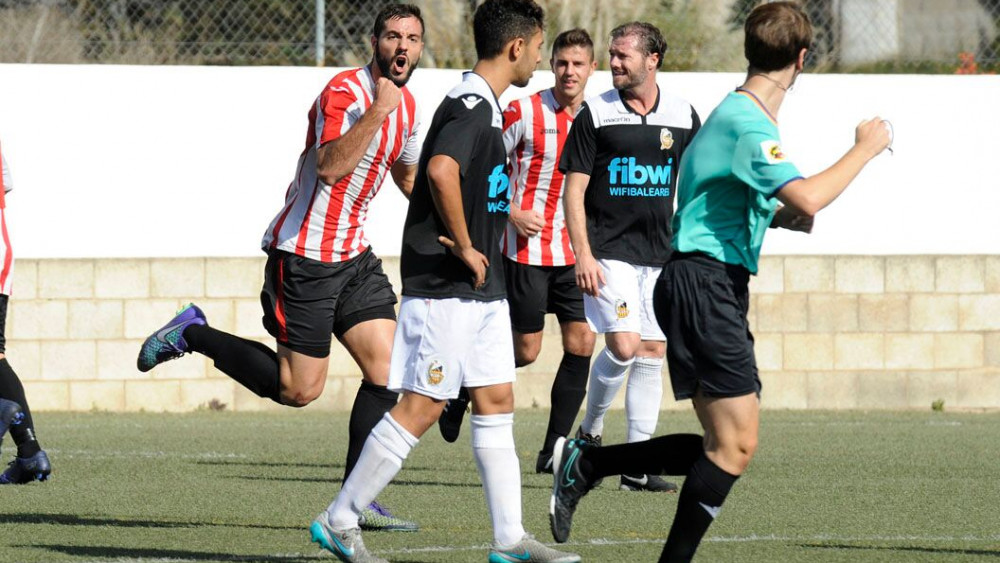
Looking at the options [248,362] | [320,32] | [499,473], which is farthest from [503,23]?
[320,32]

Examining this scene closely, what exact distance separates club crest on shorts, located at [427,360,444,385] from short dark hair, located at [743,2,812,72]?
57.7 inches

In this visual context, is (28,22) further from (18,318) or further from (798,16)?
(798,16)

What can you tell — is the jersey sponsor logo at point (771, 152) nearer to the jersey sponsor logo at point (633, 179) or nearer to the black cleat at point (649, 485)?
the jersey sponsor logo at point (633, 179)

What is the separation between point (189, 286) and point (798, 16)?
8037 mm

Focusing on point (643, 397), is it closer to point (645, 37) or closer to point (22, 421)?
point (645, 37)

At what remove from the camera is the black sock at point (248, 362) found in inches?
271

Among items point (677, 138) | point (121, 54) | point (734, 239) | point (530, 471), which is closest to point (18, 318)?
point (121, 54)

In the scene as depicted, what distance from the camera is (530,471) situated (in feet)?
29.1

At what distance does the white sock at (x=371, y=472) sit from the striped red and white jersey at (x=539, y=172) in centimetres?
346

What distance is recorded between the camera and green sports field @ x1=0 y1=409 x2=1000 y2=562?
6.16 m

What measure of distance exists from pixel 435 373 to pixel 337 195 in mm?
1486

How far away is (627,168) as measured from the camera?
326 inches

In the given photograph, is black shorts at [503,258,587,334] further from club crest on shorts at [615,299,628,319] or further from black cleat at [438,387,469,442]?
club crest on shorts at [615,299,628,319]

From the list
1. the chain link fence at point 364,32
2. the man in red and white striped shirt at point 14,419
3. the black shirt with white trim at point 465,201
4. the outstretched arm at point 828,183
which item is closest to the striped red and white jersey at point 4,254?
the man in red and white striped shirt at point 14,419
